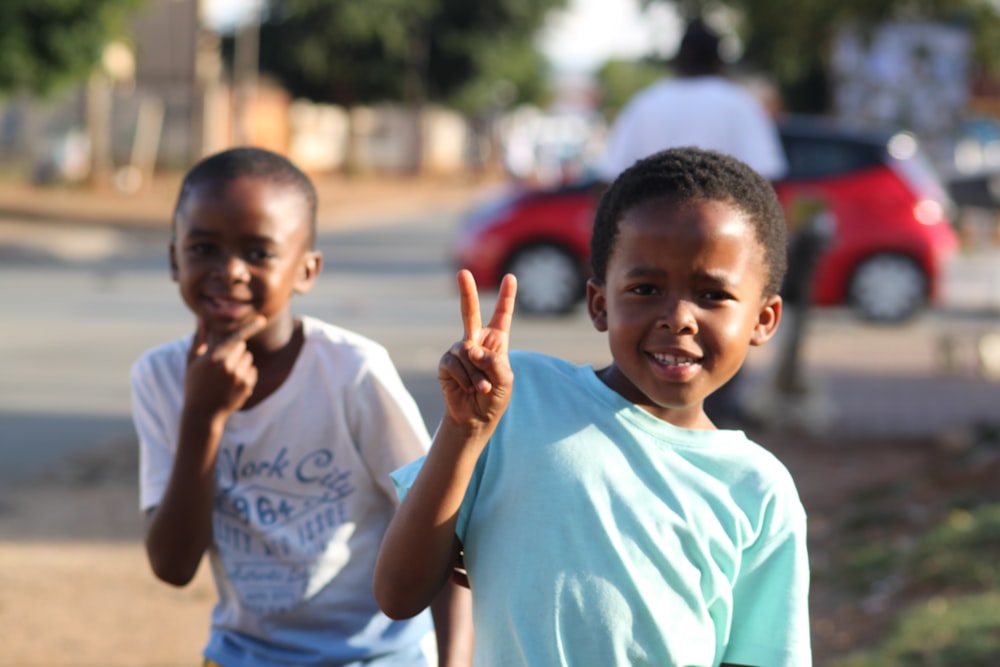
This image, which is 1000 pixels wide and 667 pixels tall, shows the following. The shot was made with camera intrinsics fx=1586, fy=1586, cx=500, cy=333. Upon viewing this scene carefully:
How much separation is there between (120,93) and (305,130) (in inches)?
408

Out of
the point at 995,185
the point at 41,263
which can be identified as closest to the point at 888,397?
the point at 995,185

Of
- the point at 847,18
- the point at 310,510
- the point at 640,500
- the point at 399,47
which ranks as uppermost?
the point at 399,47

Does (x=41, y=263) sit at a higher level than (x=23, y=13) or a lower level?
lower

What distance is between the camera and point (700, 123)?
6535mm

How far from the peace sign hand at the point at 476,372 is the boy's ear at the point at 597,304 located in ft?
0.99

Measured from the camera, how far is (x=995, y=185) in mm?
9352

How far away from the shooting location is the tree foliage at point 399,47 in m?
45.1

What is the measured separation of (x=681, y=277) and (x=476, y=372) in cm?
33

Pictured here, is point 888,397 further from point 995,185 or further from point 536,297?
point 536,297

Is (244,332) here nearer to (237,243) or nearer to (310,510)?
(237,243)

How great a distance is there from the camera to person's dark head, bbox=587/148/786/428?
2.05m

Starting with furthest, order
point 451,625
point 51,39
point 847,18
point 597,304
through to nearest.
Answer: point 51,39, point 847,18, point 451,625, point 597,304

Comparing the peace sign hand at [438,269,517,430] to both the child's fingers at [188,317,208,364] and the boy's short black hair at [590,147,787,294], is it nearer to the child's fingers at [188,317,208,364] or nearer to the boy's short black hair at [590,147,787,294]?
the boy's short black hair at [590,147,787,294]

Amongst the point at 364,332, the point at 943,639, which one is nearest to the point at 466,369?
the point at 943,639
